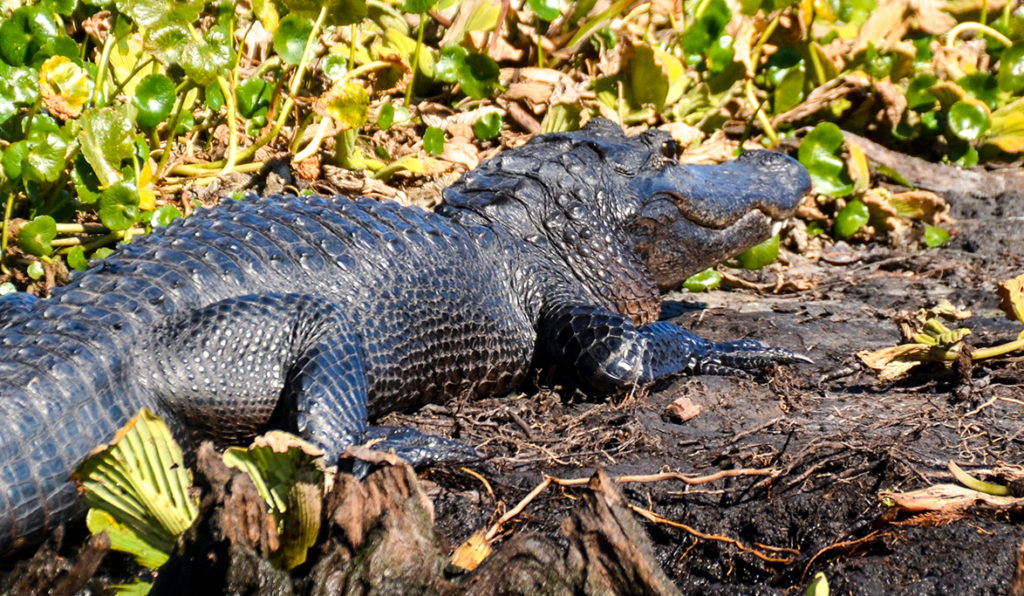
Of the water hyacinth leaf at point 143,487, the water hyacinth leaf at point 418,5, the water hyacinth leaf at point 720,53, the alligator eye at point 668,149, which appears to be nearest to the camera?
the water hyacinth leaf at point 143,487

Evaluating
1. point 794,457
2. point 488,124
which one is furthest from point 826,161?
point 794,457

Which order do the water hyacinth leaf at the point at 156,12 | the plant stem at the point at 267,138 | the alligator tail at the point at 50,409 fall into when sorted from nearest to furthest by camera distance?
the alligator tail at the point at 50,409 < the water hyacinth leaf at the point at 156,12 < the plant stem at the point at 267,138

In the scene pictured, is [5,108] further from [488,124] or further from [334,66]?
[488,124]

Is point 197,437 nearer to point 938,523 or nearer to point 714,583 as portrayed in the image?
point 714,583

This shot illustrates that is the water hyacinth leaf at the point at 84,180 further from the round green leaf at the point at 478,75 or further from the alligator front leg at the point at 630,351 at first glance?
the round green leaf at the point at 478,75

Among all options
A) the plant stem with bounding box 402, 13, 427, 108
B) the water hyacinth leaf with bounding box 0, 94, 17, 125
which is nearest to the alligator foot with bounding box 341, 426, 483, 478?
the water hyacinth leaf with bounding box 0, 94, 17, 125

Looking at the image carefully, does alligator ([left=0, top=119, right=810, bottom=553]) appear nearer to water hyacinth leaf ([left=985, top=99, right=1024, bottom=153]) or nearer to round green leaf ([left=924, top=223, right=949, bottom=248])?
round green leaf ([left=924, top=223, right=949, bottom=248])

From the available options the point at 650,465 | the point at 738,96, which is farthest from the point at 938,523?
the point at 738,96

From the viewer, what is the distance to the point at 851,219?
5652 mm

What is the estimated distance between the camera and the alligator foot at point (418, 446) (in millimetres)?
2795

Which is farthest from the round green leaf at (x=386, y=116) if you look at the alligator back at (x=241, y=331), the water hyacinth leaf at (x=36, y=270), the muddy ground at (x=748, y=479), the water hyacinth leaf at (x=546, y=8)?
the muddy ground at (x=748, y=479)

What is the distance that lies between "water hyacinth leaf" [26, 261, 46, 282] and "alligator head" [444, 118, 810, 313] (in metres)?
1.70

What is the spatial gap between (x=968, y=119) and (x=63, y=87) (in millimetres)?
5022

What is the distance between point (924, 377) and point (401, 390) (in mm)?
1767
